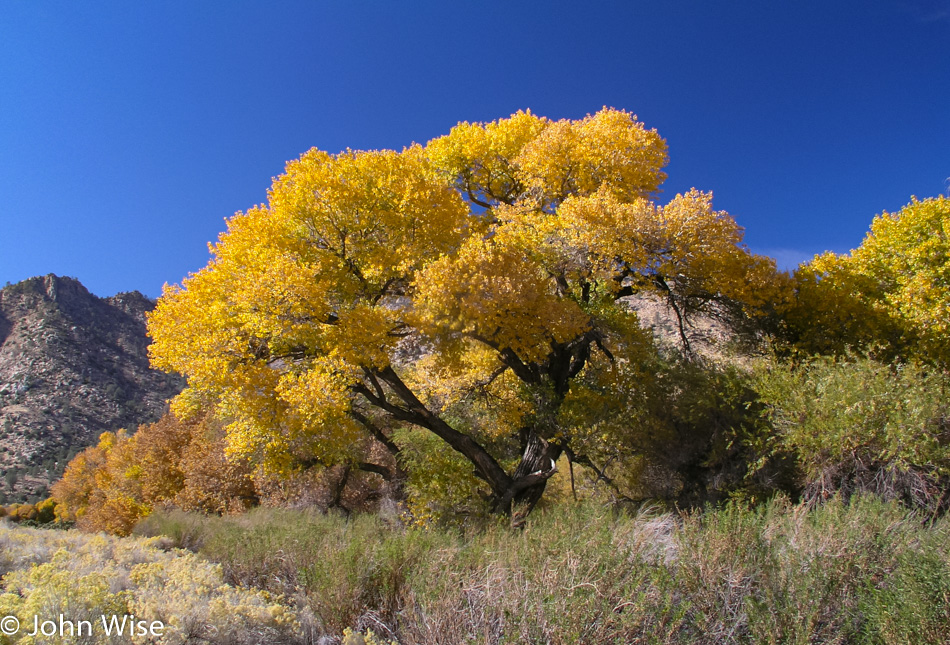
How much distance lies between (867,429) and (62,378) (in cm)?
8391

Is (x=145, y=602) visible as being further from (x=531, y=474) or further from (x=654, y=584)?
(x=531, y=474)

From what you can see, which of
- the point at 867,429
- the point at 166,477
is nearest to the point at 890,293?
the point at 867,429

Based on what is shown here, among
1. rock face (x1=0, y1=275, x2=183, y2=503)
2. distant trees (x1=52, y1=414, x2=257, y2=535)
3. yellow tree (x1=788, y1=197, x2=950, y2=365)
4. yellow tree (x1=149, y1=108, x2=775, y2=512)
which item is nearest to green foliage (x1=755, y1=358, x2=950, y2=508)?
yellow tree (x1=788, y1=197, x2=950, y2=365)

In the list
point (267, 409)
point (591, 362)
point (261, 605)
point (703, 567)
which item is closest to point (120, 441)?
point (267, 409)

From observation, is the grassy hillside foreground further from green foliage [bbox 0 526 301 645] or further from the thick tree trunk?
the thick tree trunk

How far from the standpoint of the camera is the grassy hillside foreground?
12.4 feet

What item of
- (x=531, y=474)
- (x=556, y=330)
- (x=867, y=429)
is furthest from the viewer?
(x=531, y=474)

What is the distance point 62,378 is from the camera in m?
65.7

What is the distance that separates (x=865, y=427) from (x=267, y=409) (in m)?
10.4

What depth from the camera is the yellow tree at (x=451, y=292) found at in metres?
9.77

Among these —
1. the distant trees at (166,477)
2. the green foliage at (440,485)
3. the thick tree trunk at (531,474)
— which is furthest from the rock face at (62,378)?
the thick tree trunk at (531,474)

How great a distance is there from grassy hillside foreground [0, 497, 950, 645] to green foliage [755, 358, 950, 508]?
67.9 inches

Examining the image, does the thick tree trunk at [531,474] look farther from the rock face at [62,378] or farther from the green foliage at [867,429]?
the rock face at [62,378]

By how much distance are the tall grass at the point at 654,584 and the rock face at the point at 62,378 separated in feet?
215
